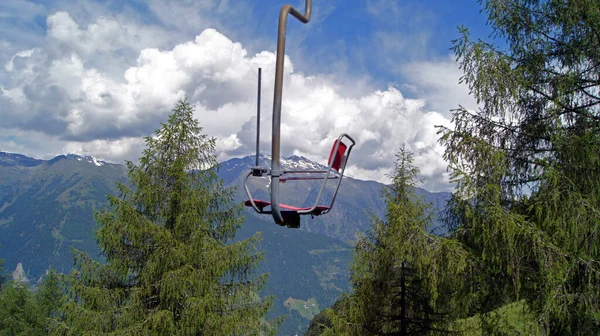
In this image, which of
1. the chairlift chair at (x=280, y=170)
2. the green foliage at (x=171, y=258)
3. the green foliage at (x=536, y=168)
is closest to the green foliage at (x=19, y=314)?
the green foliage at (x=171, y=258)

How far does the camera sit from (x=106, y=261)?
11828mm

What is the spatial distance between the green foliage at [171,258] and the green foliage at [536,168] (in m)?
→ 6.19

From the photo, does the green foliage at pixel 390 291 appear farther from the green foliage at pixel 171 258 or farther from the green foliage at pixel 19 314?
the green foliage at pixel 19 314

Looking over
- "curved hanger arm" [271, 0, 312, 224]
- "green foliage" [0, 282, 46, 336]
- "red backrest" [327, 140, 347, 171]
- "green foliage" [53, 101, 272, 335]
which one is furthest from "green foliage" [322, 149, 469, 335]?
"green foliage" [0, 282, 46, 336]

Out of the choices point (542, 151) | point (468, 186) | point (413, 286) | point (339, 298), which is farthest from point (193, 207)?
point (542, 151)

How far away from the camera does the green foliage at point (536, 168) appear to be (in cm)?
650

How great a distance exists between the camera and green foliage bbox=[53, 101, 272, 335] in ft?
35.1

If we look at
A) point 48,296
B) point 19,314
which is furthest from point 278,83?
point 48,296

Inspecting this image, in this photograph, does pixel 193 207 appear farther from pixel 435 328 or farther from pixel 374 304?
pixel 435 328

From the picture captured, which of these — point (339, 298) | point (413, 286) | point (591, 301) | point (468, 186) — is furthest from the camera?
point (339, 298)

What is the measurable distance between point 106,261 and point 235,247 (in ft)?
10.9

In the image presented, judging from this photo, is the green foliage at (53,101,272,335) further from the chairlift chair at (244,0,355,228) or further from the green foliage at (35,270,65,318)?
the green foliage at (35,270,65,318)

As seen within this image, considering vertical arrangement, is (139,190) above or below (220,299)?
above

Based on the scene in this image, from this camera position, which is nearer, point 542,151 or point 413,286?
point 542,151
